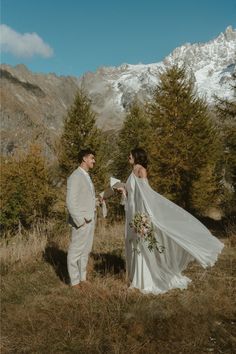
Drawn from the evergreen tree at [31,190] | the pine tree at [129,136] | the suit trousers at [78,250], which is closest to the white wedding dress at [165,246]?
the suit trousers at [78,250]

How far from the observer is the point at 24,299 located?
22.4 ft

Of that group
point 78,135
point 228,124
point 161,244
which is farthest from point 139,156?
point 78,135

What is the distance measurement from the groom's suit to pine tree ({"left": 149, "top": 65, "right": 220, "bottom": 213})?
14602 millimetres

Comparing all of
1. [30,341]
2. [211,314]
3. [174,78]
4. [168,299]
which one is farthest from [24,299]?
[174,78]

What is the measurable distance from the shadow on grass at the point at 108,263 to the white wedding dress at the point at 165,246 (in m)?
0.89

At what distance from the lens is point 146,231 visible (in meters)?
6.94

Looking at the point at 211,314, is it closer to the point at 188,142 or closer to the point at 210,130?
the point at 188,142

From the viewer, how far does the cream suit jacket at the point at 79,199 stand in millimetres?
6984

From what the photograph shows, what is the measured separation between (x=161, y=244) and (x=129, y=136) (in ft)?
68.7

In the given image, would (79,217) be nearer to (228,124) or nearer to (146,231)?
(146,231)

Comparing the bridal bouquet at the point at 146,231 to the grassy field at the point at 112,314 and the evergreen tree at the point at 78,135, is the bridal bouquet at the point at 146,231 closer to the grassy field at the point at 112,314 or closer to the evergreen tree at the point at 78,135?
the grassy field at the point at 112,314

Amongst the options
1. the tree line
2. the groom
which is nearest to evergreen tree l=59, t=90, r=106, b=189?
the tree line

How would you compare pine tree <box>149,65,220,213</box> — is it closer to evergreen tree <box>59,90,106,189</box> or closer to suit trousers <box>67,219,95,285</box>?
evergreen tree <box>59,90,106,189</box>

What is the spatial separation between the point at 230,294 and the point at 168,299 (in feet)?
2.85
